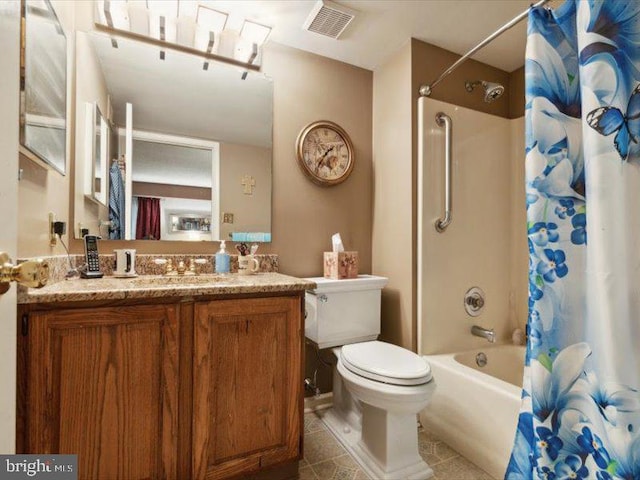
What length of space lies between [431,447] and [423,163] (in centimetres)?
159

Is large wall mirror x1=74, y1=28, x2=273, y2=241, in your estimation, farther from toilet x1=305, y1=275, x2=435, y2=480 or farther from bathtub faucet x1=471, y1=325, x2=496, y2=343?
bathtub faucet x1=471, y1=325, x2=496, y2=343

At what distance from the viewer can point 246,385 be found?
1256mm

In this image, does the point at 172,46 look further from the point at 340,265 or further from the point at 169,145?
the point at 340,265

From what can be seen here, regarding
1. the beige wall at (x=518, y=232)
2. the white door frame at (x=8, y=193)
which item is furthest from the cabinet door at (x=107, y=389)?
the beige wall at (x=518, y=232)

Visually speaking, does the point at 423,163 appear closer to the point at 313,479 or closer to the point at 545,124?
the point at 545,124

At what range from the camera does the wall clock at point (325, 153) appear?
205 centimetres

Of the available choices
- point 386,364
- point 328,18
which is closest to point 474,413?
point 386,364

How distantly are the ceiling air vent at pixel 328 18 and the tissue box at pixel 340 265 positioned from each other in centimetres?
133

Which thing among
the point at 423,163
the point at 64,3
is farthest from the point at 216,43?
the point at 423,163

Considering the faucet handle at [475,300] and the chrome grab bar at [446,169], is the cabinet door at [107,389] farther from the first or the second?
the faucet handle at [475,300]

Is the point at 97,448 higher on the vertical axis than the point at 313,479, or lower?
higher

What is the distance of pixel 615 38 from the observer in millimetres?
789

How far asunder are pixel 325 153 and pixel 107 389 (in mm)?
1700

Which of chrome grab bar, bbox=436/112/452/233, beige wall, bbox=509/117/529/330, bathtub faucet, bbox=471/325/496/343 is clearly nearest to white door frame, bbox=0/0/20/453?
chrome grab bar, bbox=436/112/452/233
